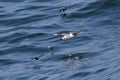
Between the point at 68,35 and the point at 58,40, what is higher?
the point at 58,40

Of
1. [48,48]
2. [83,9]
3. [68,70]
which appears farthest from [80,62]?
[83,9]

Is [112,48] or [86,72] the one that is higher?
[112,48]

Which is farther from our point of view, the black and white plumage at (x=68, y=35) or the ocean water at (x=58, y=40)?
the black and white plumage at (x=68, y=35)

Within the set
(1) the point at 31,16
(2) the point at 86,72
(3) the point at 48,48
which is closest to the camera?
(2) the point at 86,72

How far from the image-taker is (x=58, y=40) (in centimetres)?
2264

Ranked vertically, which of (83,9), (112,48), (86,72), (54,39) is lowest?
(86,72)

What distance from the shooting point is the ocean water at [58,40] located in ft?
63.7

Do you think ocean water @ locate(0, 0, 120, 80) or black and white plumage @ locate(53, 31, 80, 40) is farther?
black and white plumage @ locate(53, 31, 80, 40)

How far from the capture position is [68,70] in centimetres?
1936

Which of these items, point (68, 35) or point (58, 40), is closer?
point (68, 35)

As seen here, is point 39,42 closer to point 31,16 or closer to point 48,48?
point 48,48

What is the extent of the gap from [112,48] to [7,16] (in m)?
6.96

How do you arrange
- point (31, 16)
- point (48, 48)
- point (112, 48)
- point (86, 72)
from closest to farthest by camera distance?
point (86, 72) < point (112, 48) < point (48, 48) < point (31, 16)

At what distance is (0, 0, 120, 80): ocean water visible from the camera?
19422 mm
